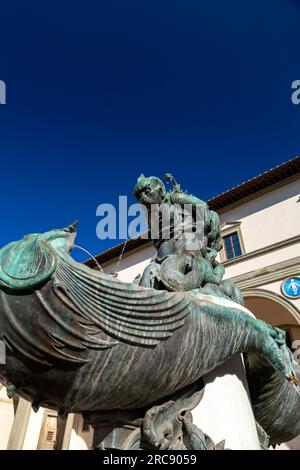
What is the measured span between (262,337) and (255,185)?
1361 centimetres

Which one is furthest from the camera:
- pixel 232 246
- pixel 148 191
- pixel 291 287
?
pixel 232 246

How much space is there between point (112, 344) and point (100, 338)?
Result: 0.20 ft

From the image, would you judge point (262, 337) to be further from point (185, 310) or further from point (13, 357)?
point (13, 357)

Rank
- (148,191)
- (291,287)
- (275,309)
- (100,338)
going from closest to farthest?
(100,338)
(148,191)
(291,287)
(275,309)

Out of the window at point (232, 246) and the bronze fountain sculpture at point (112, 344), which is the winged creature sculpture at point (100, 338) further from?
the window at point (232, 246)

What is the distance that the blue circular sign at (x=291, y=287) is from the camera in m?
11.2

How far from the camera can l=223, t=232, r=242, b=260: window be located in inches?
570

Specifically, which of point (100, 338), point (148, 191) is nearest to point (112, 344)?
point (100, 338)

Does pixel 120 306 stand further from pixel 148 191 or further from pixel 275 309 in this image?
pixel 275 309

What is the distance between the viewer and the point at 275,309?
40.1ft

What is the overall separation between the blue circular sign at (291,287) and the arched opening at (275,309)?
247mm

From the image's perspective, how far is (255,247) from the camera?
13.7 metres

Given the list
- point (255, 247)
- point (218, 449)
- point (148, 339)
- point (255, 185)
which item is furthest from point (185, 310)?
point (255, 185)

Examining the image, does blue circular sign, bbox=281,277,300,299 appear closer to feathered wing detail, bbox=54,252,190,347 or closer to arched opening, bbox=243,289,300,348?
arched opening, bbox=243,289,300,348
